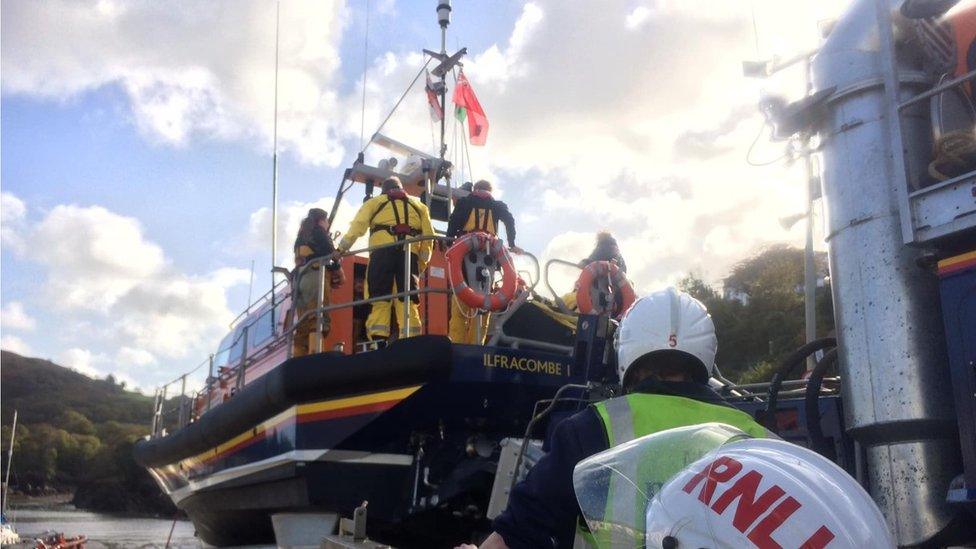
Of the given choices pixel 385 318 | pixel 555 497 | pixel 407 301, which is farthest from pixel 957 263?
pixel 385 318

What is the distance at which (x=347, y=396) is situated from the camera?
16.8ft

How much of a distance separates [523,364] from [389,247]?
1.34 m

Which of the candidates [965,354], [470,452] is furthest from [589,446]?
[470,452]

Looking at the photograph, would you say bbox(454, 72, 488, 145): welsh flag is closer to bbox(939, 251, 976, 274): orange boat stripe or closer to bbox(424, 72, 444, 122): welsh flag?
bbox(424, 72, 444, 122): welsh flag

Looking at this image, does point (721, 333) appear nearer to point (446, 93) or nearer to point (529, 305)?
point (446, 93)

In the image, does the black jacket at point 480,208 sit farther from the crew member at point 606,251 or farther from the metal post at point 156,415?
the metal post at point 156,415

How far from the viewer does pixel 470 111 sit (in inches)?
346

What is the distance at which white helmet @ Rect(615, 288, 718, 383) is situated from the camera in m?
2.11

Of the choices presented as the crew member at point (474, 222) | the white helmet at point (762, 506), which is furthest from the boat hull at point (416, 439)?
the white helmet at point (762, 506)

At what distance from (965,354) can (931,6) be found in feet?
4.03

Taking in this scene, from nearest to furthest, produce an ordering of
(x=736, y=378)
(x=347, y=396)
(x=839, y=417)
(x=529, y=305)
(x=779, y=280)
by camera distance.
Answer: (x=839, y=417), (x=347, y=396), (x=529, y=305), (x=736, y=378), (x=779, y=280)

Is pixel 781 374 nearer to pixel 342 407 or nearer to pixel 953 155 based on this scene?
pixel 953 155

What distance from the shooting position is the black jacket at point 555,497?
5.59 ft

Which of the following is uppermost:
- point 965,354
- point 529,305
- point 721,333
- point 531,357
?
point 721,333
